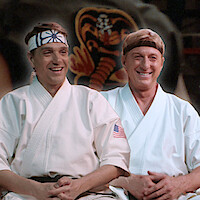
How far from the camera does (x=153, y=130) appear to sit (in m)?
2.30

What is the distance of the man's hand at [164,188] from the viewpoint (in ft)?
6.91

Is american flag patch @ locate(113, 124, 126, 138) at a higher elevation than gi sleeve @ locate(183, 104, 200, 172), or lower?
higher

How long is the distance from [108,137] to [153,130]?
1.45 ft

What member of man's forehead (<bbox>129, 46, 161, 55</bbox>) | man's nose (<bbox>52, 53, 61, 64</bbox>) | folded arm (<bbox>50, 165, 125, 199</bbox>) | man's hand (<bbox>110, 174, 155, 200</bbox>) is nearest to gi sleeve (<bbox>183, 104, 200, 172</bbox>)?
man's hand (<bbox>110, 174, 155, 200</bbox>)

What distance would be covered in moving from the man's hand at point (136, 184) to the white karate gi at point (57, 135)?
0.73 feet

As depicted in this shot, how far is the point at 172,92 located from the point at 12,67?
3.52ft

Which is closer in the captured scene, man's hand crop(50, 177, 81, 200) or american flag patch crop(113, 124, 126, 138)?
man's hand crop(50, 177, 81, 200)

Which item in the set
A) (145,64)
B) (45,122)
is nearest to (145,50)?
(145,64)

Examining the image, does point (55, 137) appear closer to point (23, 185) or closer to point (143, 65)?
point (23, 185)

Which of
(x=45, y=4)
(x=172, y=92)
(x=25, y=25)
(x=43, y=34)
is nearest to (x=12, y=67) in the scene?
(x=25, y=25)

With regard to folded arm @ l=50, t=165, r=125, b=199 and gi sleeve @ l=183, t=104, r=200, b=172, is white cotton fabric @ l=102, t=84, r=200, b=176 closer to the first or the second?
gi sleeve @ l=183, t=104, r=200, b=172

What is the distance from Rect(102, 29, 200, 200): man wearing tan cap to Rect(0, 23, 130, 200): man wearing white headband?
10.2 inches

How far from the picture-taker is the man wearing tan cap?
2150 millimetres

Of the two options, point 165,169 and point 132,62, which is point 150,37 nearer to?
point 132,62
